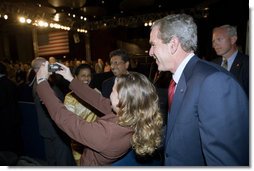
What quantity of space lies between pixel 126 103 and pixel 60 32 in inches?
434

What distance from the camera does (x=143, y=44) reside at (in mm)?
12438

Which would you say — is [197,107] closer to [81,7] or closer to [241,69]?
[241,69]

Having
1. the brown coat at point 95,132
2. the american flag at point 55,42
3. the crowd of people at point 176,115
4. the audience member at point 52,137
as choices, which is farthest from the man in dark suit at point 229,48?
the american flag at point 55,42

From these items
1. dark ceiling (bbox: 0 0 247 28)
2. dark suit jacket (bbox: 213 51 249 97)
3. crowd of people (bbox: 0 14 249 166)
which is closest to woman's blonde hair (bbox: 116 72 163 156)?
crowd of people (bbox: 0 14 249 166)

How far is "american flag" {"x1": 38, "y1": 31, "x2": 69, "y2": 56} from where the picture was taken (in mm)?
11406

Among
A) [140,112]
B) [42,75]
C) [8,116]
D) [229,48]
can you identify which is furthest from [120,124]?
[8,116]

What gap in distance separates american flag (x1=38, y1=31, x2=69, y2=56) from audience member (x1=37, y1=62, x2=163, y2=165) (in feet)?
35.1

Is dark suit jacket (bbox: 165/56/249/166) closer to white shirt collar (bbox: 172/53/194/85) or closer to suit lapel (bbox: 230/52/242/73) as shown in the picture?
white shirt collar (bbox: 172/53/194/85)

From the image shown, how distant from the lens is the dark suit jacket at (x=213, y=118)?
0.83 meters

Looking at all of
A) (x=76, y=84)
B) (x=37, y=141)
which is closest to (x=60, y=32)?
(x=37, y=141)

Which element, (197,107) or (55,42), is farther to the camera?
(55,42)

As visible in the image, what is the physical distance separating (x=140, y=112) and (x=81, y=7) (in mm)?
6766

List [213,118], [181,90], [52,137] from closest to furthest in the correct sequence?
[213,118] → [181,90] → [52,137]

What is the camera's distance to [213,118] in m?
0.84
